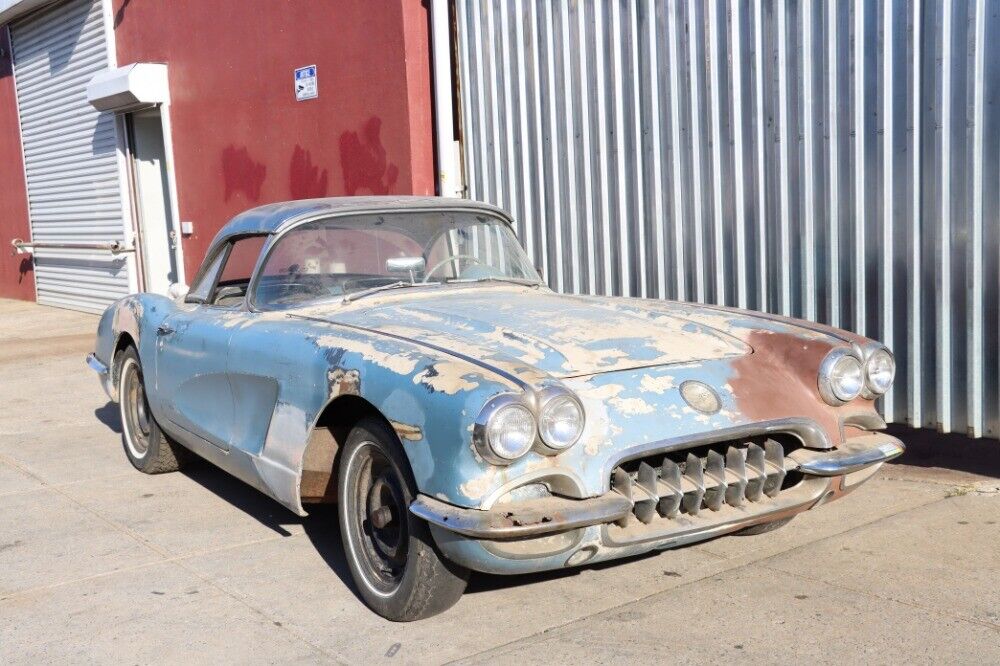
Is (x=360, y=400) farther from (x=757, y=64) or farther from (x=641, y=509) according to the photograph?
(x=757, y=64)

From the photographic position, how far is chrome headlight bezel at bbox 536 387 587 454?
3.10m

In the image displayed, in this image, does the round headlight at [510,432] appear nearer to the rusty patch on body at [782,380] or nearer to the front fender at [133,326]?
the rusty patch on body at [782,380]

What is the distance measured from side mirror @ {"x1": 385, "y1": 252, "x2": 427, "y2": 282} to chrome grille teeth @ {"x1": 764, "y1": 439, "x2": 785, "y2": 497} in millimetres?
1735

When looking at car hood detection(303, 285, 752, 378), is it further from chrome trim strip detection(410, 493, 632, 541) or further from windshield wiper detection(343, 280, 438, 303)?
chrome trim strip detection(410, 493, 632, 541)

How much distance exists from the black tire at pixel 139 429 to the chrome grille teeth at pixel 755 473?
3158 mm

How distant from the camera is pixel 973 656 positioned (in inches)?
123

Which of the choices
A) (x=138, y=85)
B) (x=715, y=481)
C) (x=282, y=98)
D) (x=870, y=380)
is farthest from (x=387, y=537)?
(x=138, y=85)

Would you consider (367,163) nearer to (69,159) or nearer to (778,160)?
(778,160)

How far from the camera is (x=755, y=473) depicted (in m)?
3.46

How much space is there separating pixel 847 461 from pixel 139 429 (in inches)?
147

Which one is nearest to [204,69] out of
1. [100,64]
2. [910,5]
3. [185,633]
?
[100,64]

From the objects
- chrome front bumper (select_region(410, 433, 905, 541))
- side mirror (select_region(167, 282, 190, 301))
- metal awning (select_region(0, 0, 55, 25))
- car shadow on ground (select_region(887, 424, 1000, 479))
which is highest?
metal awning (select_region(0, 0, 55, 25))

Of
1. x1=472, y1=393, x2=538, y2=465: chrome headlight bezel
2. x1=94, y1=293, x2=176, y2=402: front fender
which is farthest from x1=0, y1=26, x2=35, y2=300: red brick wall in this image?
x1=472, y1=393, x2=538, y2=465: chrome headlight bezel

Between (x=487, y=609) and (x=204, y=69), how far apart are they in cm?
835
